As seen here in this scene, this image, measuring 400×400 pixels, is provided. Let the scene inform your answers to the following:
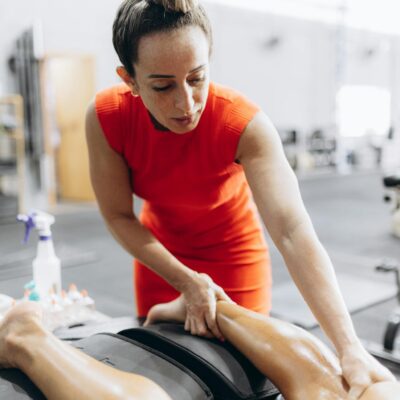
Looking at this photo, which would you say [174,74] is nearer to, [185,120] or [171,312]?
[185,120]

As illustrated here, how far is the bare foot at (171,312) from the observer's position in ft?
3.81

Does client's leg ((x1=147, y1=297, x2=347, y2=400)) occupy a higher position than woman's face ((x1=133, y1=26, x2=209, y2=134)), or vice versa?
woman's face ((x1=133, y1=26, x2=209, y2=134))

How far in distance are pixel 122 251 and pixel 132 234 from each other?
108 inches

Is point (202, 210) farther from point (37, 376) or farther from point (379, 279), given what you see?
point (379, 279)

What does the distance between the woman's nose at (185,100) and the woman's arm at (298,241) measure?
165 millimetres

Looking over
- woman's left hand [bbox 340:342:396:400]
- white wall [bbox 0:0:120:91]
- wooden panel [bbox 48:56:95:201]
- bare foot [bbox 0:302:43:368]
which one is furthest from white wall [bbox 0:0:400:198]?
woman's left hand [bbox 340:342:396:400]

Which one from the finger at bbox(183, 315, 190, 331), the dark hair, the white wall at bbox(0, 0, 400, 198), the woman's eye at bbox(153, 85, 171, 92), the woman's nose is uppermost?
the white wall at bbox(0, 0, 400, 198)

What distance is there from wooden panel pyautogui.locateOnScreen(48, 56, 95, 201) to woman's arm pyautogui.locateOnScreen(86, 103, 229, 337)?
16.1 ft

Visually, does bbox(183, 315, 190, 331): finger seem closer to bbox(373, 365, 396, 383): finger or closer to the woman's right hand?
the woman's right hand

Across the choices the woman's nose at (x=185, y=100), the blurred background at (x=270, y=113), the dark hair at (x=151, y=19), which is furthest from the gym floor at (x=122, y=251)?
the dark hair at (x=151, y=19)

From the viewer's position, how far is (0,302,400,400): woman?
81 cm

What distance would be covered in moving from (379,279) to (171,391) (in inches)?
98.9

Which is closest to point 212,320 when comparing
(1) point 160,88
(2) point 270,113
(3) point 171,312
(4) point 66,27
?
(3) point 171,312

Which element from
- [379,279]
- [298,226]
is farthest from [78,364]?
[379,279]
